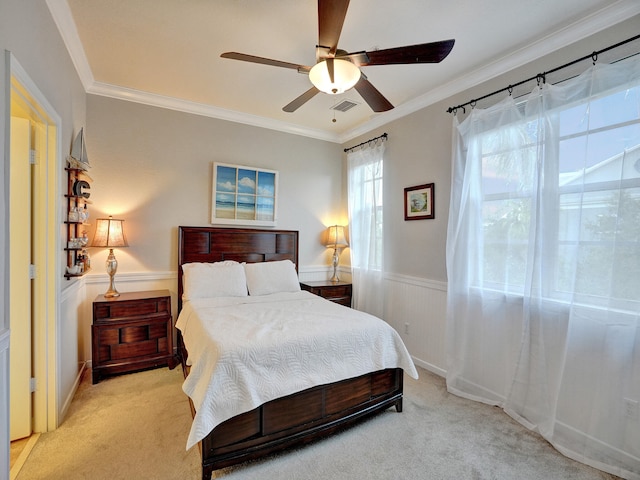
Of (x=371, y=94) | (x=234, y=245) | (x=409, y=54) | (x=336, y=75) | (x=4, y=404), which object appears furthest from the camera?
(x=234, y=245)

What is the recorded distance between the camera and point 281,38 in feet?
7.61

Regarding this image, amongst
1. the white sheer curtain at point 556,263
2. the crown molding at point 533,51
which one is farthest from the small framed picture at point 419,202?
the crown molding at point 533,51

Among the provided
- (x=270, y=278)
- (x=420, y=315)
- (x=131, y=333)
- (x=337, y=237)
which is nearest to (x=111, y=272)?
(x=131, y=333)

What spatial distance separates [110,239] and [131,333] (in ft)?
3.07

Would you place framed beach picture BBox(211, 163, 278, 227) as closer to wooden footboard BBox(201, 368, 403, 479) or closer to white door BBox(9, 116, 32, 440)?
white door BBox(9, 116, 32, 440)

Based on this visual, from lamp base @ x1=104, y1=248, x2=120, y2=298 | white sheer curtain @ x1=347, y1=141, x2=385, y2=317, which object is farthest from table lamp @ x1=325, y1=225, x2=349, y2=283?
lamp base @ x1=104, y1=248, x2=120, y2=298

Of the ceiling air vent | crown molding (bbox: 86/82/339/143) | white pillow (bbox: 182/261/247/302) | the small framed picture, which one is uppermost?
the ceiling air vent

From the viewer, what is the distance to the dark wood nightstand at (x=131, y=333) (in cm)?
279

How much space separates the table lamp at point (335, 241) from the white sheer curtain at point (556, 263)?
166cm

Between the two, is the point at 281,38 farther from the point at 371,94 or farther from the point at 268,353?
the point at 268,353

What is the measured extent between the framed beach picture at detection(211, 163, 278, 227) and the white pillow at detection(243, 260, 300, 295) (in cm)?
65

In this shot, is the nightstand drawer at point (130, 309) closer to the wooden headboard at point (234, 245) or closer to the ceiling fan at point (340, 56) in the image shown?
the wooden headboard at point (234, 245)

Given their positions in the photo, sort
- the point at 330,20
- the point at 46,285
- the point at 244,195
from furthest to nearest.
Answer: the point at 244,195
the point at 46,285
the point at 330,20

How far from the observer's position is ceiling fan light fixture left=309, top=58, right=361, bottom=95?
1.84 meters
